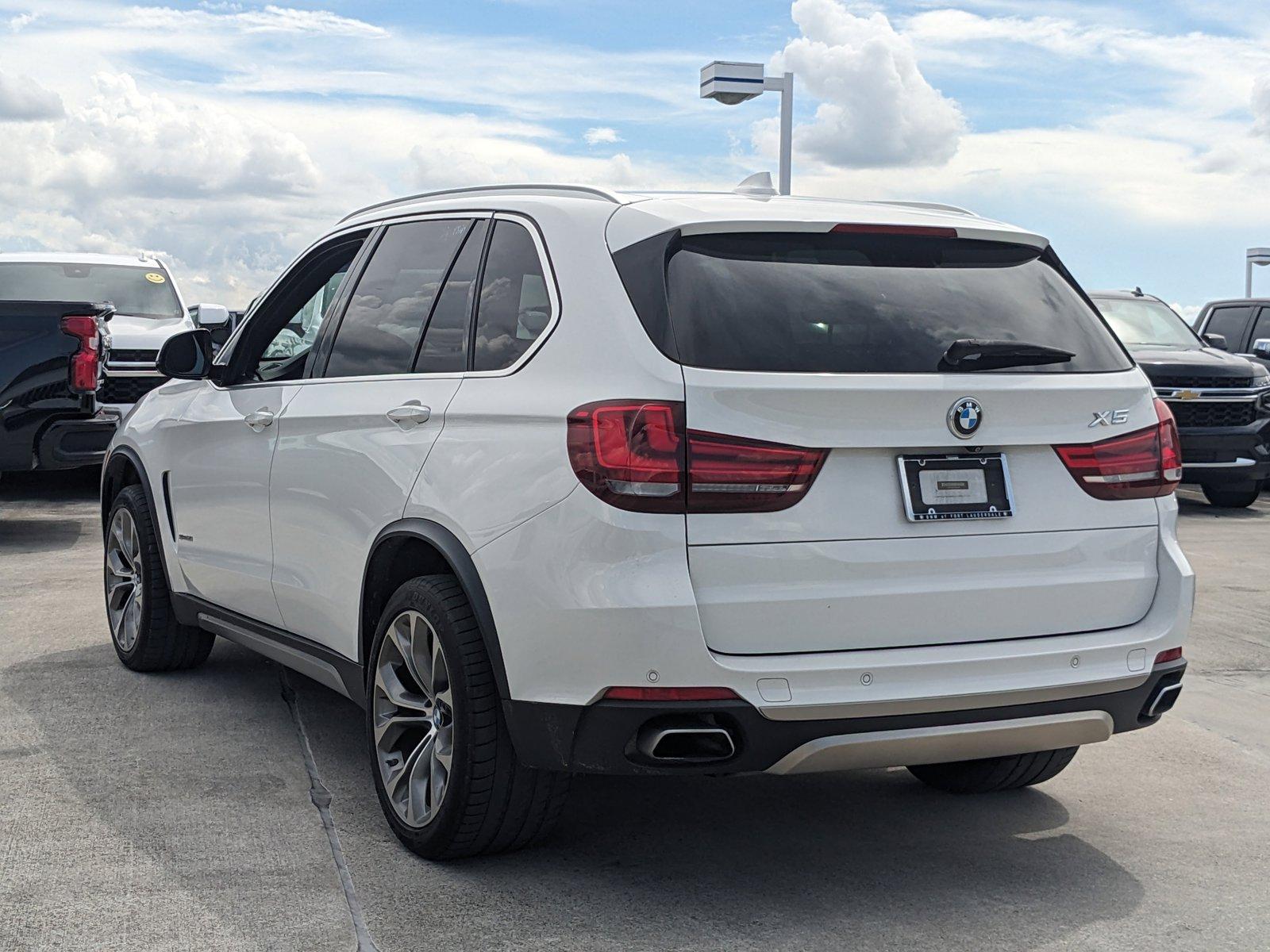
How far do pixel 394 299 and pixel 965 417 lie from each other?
1875 mm

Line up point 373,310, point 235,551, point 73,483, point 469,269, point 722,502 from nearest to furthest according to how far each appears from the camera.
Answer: point 722,502 < point 469,269 < point 373,310 < point 235,551 < point 73,483

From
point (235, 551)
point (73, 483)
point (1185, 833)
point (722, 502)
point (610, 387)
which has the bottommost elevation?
point (73, 483)

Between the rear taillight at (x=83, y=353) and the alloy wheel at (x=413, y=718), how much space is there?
6.93 metres

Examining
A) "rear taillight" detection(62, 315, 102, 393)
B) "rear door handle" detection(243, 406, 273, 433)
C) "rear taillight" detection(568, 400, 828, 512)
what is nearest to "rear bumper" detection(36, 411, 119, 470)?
"rear taillight" detection(62, 315, 102, 393)

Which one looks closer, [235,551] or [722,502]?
[722,502]

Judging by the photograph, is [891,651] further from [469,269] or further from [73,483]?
[73,483]

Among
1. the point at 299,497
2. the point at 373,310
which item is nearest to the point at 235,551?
the point at 299,497

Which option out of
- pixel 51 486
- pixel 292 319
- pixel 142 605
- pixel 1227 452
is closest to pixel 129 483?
pixel 142 605

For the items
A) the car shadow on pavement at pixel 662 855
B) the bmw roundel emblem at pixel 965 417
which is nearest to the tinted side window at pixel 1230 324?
the car shadow on pavement at pixel 662 855

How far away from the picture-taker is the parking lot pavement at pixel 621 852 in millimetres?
3781

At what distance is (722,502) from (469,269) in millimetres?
1290

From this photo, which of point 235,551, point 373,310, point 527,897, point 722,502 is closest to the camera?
point 722,502

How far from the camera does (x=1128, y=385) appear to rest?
13.5 feet

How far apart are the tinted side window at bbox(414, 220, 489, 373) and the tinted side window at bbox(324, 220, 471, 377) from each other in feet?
0.20
